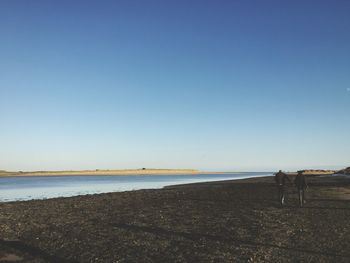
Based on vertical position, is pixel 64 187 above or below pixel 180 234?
above

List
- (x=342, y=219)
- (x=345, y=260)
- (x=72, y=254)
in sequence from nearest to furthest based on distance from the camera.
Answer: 1. (x=345, y=260)
2. (x=72, y=254)
3. (x=342, y=219)

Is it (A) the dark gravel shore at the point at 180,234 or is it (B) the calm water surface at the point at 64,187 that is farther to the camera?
(B) the calm water surface at the point at 64,187

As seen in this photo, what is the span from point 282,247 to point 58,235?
11.0 m

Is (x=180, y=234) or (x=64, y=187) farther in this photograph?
(x=64, y=187)

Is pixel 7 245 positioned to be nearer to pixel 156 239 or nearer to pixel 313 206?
pixel 156 239

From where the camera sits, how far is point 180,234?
18.6 meters

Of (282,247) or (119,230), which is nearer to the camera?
(282,247)

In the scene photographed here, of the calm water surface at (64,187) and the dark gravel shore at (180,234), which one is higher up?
the calm water surface at (64,187)

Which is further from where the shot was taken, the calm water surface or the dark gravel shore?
the calm water surface

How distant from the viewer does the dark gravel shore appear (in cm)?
1450

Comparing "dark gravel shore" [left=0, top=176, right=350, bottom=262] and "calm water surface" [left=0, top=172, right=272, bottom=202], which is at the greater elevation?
"calm water surface" [left=0, top=172, right=272, bottom=202]

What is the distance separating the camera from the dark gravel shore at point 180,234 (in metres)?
14.5

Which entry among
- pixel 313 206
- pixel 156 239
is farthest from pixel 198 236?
pixel 313 206

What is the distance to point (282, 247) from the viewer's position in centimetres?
1545
